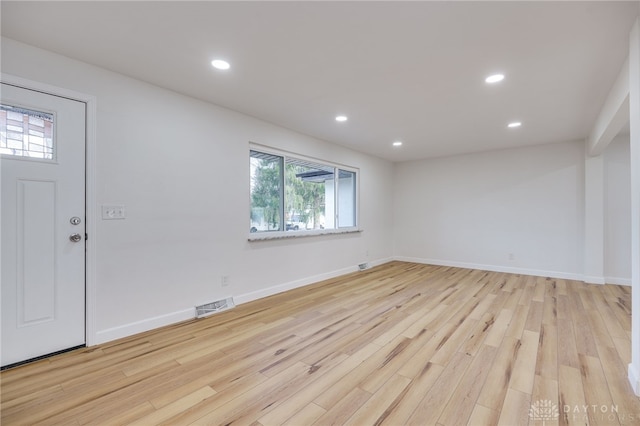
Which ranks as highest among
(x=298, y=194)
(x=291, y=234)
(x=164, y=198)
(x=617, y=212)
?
(x=298, y=194)

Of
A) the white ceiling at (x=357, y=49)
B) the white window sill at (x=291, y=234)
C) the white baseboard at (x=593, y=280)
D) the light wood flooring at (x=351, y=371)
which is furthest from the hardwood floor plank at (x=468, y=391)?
the white baseboard at (x=593, y=280)

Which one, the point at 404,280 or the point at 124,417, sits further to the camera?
the point at 404,280

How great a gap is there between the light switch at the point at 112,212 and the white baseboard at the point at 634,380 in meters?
4.06

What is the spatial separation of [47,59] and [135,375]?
2.56 metres

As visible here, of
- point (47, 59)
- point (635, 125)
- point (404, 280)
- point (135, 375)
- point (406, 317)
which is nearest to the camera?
point (635, 125)

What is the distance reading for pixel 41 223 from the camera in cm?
220

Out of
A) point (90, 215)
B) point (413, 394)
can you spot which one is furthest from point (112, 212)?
point (413, 394)

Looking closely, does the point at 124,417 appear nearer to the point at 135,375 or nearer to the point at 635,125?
the point at 135,375

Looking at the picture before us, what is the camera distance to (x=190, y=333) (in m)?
2.67

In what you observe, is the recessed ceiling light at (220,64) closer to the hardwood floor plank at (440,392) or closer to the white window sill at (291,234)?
the white window sill at (291,234)

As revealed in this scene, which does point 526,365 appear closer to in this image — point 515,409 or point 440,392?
point 515,409

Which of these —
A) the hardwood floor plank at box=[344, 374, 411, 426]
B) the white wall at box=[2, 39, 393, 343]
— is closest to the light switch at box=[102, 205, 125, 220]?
the white wall at box=[2, 39, 393, 343]

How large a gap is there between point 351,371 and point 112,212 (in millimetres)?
2465

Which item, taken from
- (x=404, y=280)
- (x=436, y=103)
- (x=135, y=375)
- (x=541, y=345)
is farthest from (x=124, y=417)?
(x=404, y=280)
